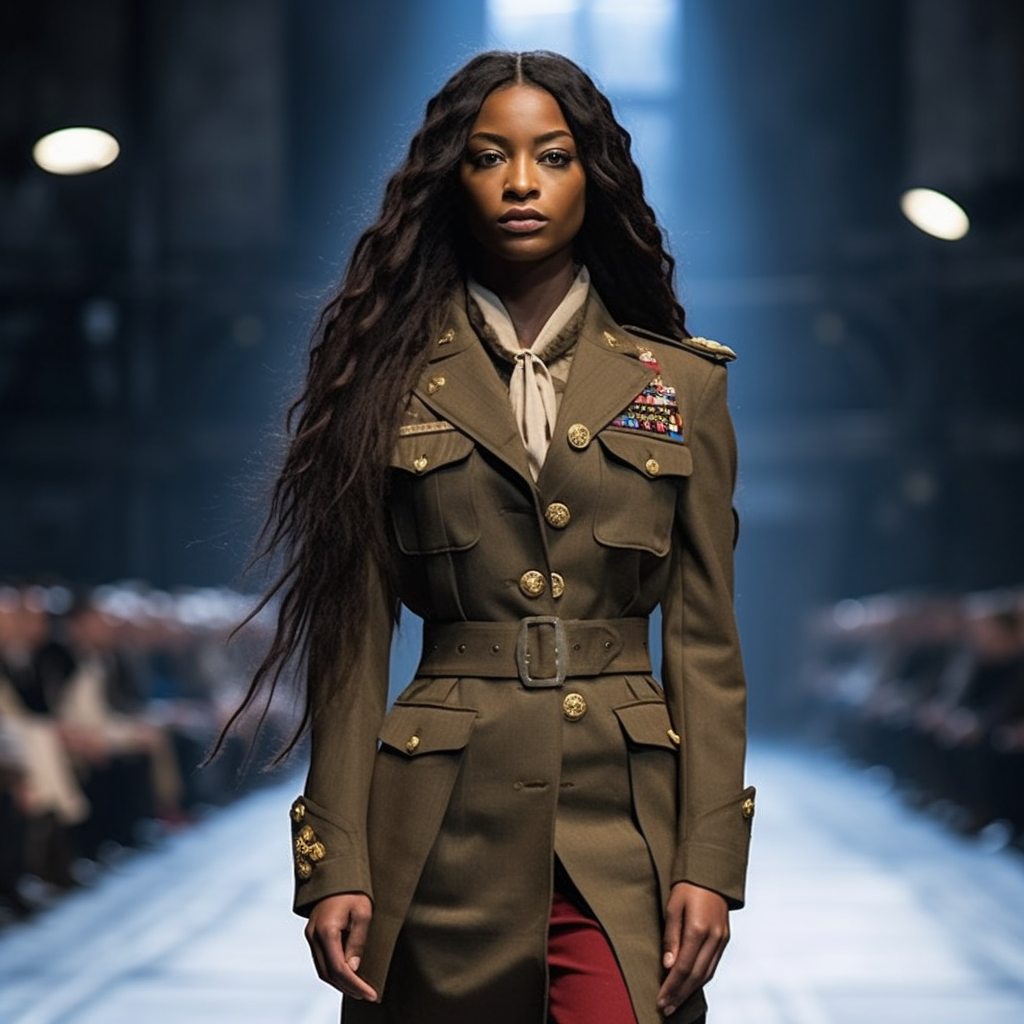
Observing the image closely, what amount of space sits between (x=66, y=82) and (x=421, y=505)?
1622 centimetres

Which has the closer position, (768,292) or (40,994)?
(40,994)

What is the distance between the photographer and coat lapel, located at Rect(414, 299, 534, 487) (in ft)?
7.99

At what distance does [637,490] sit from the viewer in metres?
2.45

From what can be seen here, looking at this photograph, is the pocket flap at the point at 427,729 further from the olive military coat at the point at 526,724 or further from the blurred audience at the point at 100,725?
the blurred audience at the point at 100,725

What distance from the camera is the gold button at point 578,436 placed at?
2.44 metres

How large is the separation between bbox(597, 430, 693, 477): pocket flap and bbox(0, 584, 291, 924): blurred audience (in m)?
3.58

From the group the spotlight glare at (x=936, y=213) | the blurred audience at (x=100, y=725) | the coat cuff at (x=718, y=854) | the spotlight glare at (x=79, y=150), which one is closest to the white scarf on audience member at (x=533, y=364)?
the coat cuff at (x=718, y=854)

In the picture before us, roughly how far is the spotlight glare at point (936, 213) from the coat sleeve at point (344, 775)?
749 centimetres

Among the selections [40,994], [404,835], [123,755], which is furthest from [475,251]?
[123,755]

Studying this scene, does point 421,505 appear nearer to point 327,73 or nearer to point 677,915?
point 677,915

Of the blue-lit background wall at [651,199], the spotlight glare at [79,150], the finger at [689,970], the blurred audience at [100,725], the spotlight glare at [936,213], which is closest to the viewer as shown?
the finger at [689,970]

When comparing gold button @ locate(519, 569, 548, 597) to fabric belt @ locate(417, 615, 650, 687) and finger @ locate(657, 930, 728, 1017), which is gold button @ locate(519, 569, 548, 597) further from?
finger @ locate(657, 930, 728, 1017)

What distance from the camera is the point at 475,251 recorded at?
2592 mm

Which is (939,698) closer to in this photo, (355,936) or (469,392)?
(469,392)
